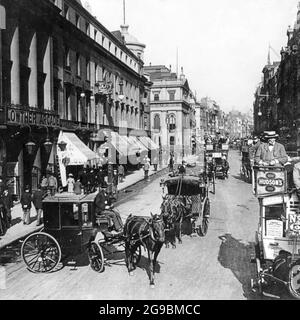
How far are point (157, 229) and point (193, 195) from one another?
5427 mm

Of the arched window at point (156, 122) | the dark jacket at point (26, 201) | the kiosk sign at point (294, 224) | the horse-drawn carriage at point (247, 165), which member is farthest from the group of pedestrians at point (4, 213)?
the arched window at point (156, 122)

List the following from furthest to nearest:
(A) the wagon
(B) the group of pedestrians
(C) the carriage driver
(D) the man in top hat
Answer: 1. (A) the wagon
2. (B) the group of pedestrians
3. (C) the carriage driver
4. (D) the man in top hat

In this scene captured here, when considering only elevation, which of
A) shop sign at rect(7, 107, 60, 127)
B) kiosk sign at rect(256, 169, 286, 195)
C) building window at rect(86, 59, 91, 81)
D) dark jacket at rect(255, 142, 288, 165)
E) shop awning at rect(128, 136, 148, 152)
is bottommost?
kiosk sign at rect(256, 169, 286, 195)

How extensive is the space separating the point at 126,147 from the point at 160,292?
3226 cm

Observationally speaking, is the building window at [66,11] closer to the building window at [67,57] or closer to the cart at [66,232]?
the building window at [67,57]

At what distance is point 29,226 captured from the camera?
16125mm

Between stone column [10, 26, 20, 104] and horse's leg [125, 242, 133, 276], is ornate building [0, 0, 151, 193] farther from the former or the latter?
horse's leg [125, 242, 133, 276]

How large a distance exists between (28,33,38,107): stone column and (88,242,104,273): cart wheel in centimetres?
1535

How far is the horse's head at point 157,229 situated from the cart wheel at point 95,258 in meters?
1.53

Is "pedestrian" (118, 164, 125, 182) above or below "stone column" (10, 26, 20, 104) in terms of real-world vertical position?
below

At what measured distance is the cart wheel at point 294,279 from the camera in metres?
7.45

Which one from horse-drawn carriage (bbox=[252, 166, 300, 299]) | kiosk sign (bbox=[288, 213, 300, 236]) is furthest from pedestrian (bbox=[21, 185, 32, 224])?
kiosk sign (bbox=[288, 213, 300, 236])

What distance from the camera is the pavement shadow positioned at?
30.7ft
